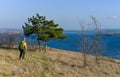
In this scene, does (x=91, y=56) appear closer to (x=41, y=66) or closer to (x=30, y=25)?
(x=30, y=25)

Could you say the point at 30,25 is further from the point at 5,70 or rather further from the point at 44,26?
the point at 5,70

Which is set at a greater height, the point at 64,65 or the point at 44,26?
the point at 44,26

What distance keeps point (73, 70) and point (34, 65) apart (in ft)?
12.1

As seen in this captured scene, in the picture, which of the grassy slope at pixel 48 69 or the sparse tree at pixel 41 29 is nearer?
the grassy slope at pixel 48 69

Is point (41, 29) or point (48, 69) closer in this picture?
point (48, 69)

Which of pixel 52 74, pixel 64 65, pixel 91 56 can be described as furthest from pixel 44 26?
pixel 52 74

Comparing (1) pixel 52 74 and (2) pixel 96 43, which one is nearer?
(1) pixel 52 74

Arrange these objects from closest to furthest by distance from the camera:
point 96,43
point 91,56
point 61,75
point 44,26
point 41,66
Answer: point 61,75 < point 41,66 < point 96,43 < point 91,56 < point 44,26

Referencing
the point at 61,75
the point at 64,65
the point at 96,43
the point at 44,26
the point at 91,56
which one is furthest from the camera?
the point at 44,26

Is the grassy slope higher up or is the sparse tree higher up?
the sparse tree

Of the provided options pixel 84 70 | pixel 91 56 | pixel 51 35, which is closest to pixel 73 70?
pixel 84 70

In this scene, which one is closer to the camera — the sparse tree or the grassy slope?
the grassy slope

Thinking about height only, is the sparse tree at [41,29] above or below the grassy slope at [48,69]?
above

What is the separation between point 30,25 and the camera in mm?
48156
